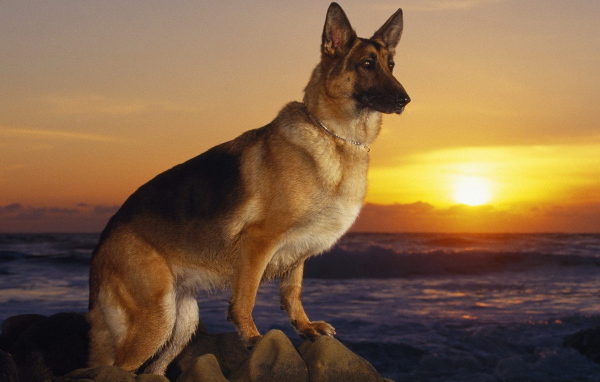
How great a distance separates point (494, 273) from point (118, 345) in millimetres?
27937

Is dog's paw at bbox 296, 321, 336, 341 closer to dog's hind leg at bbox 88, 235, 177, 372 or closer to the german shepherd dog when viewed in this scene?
the german shepherd dog

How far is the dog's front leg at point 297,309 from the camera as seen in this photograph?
582 centimetres

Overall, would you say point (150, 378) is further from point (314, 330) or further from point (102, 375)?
point (314, 330)

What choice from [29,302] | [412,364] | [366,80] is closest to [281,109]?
[366,80]

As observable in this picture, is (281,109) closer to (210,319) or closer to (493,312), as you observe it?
(210,319)

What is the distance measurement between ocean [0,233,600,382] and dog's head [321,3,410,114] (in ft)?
7.57

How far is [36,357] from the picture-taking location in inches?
264

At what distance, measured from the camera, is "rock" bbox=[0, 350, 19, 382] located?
483 cm

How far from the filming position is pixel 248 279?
5285mm

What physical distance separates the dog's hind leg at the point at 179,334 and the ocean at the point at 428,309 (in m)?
0.24

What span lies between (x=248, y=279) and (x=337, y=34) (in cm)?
234

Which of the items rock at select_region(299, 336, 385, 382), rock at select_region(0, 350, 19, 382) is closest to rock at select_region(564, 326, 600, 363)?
rock at select_region(299, 336, 385, 382)

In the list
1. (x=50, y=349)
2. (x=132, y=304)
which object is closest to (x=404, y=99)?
(x=132, y=304)

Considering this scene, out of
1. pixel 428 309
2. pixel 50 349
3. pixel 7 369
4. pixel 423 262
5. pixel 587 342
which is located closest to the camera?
pixel 7 369
